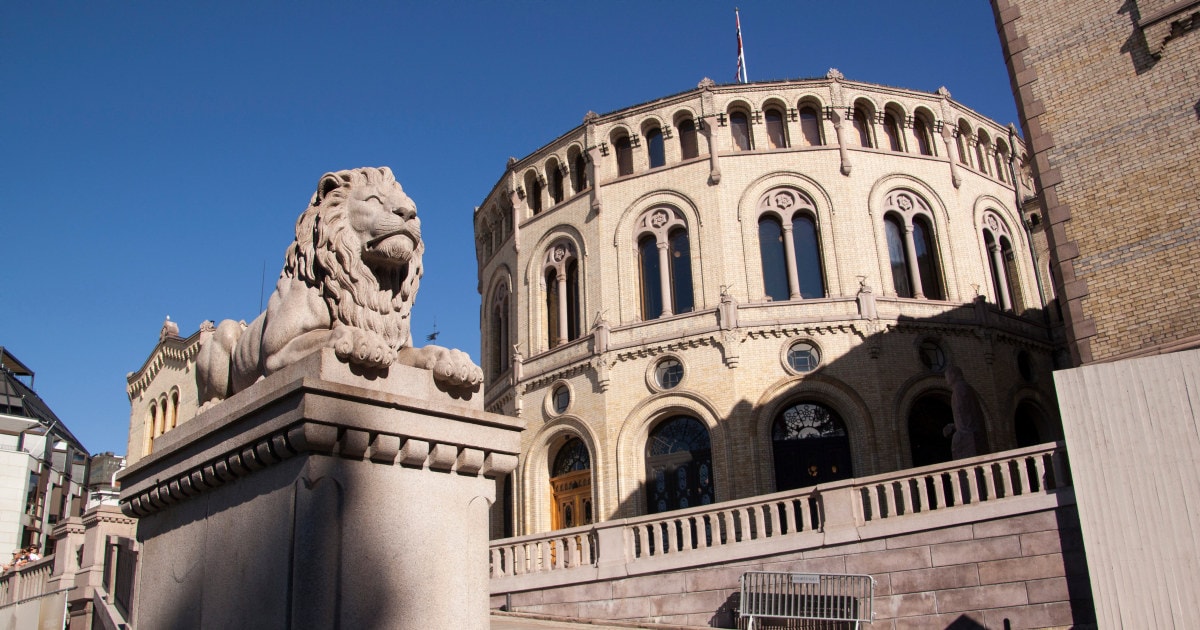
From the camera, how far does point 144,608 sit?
565 centimetres

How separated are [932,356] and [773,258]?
549cm

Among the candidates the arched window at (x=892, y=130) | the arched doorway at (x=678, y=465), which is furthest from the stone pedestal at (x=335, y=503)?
the arched window at (x=892, y=130)

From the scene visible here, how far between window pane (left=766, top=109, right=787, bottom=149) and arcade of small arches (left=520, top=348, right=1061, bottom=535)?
274 inches

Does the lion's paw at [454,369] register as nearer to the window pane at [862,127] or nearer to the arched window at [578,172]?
the arched window at [578,172]

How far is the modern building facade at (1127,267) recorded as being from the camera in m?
14.5

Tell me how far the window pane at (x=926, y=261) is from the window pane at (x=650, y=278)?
806 cm

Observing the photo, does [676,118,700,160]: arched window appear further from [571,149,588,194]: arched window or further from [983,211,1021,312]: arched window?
[983,211,1021,312]: arched window

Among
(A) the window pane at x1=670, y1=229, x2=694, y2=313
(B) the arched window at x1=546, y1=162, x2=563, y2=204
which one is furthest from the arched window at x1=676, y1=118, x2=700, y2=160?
(B) the arched window at x1=546, y1=162, x2=563, y2=204

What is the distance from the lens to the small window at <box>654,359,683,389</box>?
1160 inches

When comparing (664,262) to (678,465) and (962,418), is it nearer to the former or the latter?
(678,465)

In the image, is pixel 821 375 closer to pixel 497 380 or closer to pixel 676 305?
pixel 676 305

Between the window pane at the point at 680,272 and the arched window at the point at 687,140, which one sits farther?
the arched window at the point at 687,140

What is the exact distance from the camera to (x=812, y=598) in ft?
55.5

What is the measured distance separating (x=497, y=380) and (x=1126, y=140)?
900 inches
